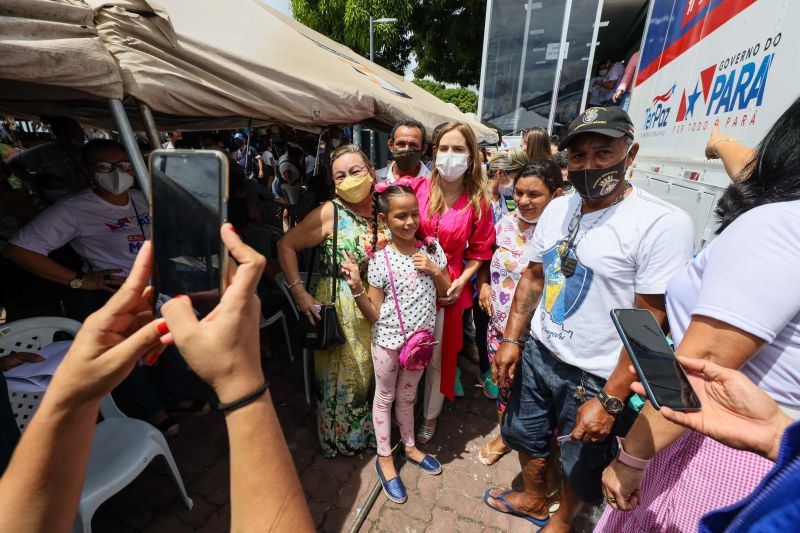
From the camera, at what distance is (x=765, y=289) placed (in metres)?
0.79

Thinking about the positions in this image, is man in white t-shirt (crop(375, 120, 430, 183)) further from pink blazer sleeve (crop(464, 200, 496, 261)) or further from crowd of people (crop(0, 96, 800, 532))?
pink blazer sleeve (crop(464, 200, 496, 261))

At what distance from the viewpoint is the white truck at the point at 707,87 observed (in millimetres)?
1772

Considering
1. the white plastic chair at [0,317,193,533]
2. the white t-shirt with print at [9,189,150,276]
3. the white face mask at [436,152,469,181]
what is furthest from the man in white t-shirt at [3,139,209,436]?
the white face mask at [436,152,469,181]

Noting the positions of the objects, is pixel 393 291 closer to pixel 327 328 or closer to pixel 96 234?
pixel 327 328

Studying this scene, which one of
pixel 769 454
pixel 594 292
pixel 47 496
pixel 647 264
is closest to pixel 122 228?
pixel 47 496

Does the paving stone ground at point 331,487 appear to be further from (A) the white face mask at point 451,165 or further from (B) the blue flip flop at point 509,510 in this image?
(A) the white face mask at point 451,165

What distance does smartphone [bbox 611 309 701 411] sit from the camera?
81 cm

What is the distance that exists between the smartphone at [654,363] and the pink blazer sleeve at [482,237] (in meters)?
1.50

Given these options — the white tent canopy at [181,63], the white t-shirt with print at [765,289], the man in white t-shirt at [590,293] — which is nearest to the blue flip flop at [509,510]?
the man in white t-shirt at [590,293]

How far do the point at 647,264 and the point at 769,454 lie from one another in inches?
28.3

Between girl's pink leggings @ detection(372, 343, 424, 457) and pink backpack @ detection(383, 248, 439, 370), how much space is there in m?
0.08

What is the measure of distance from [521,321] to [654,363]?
3.79 feet

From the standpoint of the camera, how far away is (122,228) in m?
2.38

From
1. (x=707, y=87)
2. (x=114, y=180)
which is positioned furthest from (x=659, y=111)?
(x=114, y=180)
